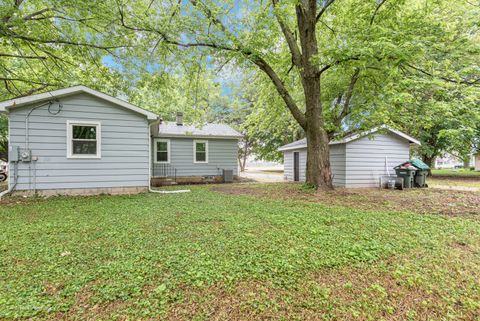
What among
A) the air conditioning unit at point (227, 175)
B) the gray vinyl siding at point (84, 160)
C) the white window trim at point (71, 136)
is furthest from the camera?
the air conditioning unit at point (227, 175)

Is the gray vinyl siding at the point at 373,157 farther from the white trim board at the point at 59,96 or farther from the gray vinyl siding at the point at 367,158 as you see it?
the white trim board at the point at 59,96

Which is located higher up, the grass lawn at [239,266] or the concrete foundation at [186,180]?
the concrete foundation at [186,180]

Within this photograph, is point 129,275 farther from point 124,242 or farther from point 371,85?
point 371,85

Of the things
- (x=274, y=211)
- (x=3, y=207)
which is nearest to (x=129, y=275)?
(x=274, y=211)

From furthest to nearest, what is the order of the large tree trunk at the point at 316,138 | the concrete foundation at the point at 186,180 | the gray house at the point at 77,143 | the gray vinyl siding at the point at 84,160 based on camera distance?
the concrete foundation at the point at 186,180, the large tree trunk at the point at 316,138, the gray vinyl siding at the point at 84,160, the gray house at the point at 77,143

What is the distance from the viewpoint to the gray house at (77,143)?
264 inches

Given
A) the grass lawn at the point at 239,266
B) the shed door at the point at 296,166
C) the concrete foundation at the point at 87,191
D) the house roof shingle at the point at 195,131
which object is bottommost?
the grass lawn at the point at 239,266

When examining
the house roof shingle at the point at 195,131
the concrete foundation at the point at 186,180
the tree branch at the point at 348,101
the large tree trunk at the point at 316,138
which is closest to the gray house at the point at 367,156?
the tree branch at the point at 348,101

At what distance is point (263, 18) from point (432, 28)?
4.55 m

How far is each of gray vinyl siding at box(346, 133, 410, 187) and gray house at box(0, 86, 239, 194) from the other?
27.9ft

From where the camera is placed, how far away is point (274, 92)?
414 inches

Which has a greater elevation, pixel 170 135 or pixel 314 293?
pixel 170 135

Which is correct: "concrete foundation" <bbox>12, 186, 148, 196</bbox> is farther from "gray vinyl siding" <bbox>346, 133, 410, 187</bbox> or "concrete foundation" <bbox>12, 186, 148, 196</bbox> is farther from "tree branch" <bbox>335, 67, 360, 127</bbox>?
"gray vinyl siding" <bbox>346, 133, 410, 187</bbox>

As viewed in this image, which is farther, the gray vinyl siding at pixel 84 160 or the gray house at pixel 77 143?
the gray vinyl siding at pixel 84 160
